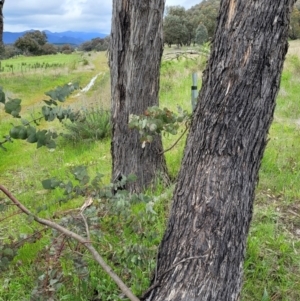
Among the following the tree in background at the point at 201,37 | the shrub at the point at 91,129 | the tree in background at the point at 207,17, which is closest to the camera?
the shrub at the point at 91,129

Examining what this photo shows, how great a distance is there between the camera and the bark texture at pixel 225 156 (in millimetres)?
1790

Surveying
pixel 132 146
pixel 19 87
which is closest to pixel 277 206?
pixel 132 146

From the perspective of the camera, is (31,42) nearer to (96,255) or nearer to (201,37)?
(201,37)

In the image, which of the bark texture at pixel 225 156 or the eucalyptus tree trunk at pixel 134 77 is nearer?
the bark texture at pixel 225 156

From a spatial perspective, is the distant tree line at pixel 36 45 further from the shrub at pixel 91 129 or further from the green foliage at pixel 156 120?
the green foliage at pixel 156 120

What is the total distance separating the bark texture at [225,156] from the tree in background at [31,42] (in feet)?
154

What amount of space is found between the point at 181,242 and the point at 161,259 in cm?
18

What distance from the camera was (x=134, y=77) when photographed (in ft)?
11.2

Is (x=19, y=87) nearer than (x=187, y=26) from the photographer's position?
Yes

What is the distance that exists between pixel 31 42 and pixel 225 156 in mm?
48008

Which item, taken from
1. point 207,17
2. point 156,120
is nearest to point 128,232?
point 156,120

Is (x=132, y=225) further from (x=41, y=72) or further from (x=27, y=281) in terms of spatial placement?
(x=41, y=72)

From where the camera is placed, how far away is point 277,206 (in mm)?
3441

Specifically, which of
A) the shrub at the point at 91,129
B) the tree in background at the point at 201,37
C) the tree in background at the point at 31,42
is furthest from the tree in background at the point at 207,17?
the tree in background at the point at 31,42
